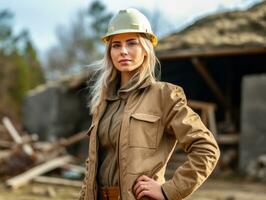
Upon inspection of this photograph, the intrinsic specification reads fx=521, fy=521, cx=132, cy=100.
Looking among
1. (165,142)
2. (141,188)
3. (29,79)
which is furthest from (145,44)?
(29,79)

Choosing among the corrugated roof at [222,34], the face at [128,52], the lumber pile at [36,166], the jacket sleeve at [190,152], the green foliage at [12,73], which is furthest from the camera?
the green foliage at [12,73]

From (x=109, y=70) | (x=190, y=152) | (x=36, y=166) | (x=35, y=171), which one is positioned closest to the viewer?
(x=190, y=152)

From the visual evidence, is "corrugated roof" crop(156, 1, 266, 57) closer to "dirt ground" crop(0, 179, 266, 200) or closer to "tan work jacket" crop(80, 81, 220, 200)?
"dirt ground" crop(0, 179, 266, 200)

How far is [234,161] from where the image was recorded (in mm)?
11500

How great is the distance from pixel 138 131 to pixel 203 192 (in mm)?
6780

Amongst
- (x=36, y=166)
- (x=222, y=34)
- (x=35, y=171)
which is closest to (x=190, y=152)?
(x=35, y=171)

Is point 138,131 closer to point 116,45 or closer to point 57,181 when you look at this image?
point 116,45

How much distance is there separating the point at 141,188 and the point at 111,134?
27 centimetres

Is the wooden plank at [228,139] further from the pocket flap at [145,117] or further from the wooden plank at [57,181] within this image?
the pocket flap at [145,117]

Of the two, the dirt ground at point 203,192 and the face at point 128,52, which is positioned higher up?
the face at point 128,52

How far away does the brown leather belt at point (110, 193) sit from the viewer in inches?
82.7

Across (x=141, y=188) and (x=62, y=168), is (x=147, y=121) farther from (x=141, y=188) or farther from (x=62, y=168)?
(x=62, y=168)

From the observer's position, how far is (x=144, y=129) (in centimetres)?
206

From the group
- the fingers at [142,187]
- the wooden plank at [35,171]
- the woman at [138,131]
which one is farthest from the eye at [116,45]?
the wooden plank at [35,171]
